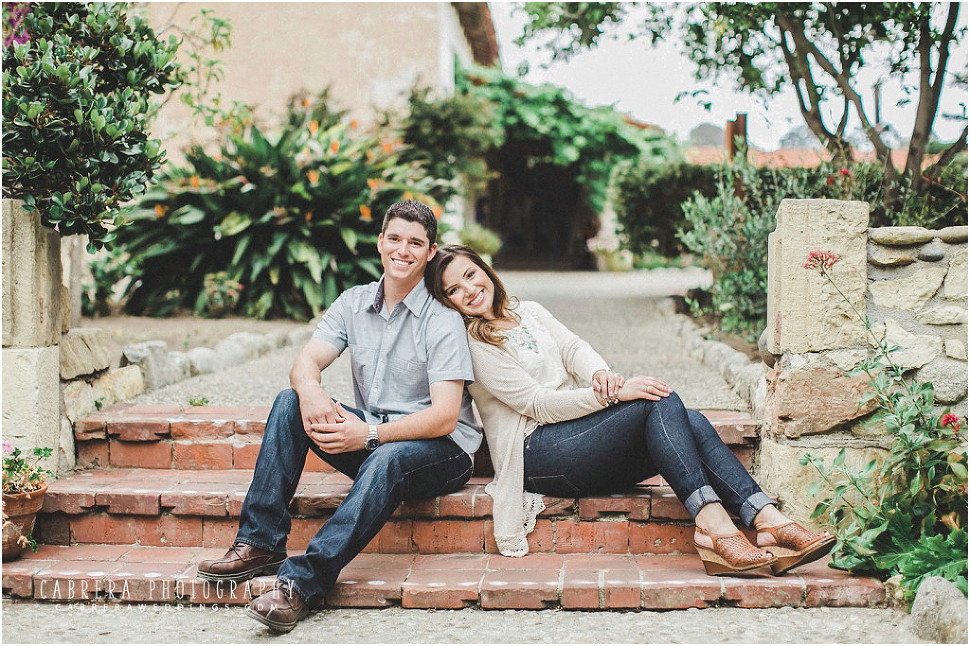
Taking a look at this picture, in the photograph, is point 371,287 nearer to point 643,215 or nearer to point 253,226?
point 253,226

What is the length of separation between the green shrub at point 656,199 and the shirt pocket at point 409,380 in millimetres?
5217

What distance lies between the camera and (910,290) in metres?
2.69

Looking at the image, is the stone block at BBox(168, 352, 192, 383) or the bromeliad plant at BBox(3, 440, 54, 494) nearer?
the bromeliad plant at BBox(3, 440, 54, 494)

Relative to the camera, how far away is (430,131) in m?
8.89

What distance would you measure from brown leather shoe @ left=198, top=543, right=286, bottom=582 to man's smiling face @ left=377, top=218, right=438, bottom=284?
0.99 metres

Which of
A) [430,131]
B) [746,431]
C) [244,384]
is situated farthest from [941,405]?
[430,131]

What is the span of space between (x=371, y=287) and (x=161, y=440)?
1.18 meters

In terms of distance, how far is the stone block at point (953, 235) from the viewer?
265 centimetres

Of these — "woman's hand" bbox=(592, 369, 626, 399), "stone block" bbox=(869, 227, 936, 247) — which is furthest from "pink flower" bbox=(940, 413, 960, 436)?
"woman's hand" bbox=(592, 369, 626, 399)

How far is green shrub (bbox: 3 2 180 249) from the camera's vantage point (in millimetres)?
2836

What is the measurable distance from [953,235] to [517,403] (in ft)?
5.09

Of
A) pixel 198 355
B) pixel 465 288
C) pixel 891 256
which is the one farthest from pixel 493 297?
pixel 198 355

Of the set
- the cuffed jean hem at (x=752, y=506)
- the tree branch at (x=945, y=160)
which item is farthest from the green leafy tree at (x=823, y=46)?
the cuffed jean hem at (x=752, y=506)

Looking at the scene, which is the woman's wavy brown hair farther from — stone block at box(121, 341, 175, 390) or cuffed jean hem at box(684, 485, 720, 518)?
stone block at box(121, 341, 175, 390)
